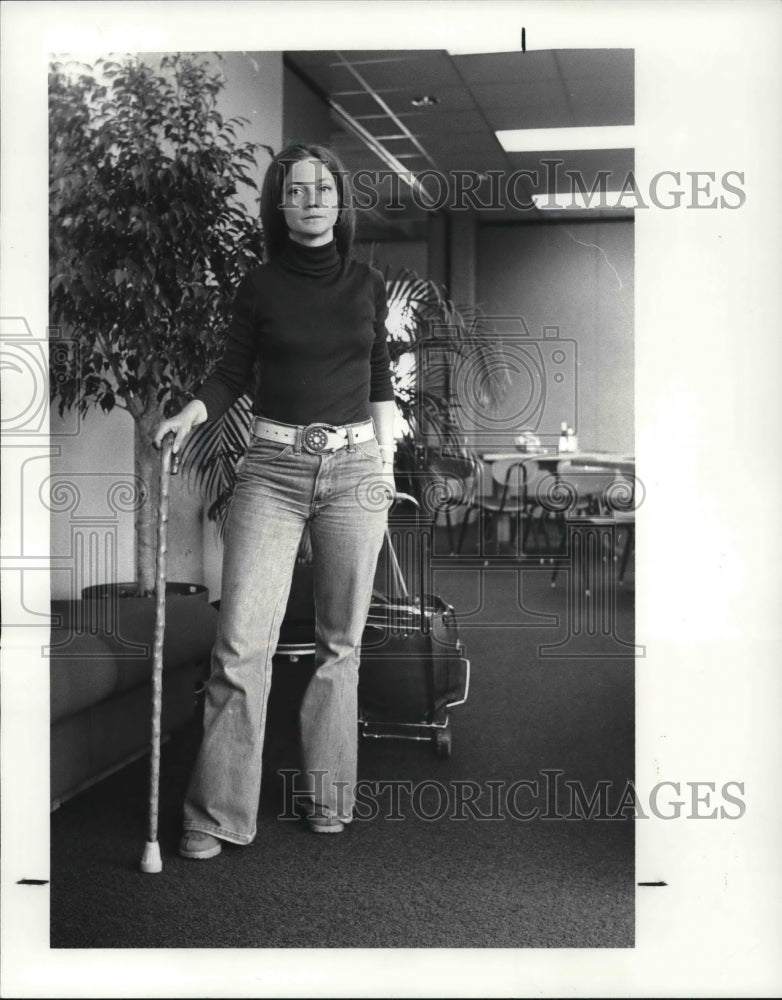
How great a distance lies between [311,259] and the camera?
7.14 feet

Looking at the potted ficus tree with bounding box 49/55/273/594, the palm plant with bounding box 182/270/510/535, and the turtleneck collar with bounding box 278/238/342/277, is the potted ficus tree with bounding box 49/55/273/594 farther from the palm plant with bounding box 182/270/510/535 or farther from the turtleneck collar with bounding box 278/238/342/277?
the turtleneck collar with bounding box 278/238/342/277

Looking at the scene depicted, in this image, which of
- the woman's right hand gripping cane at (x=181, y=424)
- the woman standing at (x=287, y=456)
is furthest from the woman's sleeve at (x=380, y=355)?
the woman's right hand gripping cane at (x=181, y=424)

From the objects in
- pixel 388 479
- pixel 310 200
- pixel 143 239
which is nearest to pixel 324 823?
pixel 388 479

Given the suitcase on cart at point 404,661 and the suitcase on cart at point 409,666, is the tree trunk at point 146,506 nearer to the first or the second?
the suitcase on cart at point 404,661

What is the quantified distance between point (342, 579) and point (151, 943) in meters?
0.82

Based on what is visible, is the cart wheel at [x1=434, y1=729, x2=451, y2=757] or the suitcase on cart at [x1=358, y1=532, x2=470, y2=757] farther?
the suitcase on cart at [x1=358, y1=532, x2=470, y2=757]

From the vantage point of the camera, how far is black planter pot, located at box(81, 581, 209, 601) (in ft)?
8.54

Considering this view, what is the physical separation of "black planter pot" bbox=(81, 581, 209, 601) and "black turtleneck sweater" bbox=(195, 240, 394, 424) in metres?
0.71

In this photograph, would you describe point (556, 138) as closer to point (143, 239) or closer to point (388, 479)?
point (388, 479)

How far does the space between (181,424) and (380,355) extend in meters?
0.50

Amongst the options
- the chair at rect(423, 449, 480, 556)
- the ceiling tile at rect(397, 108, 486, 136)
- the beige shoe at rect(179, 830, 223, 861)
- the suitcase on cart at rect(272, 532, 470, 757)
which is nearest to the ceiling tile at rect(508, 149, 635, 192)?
the ceiling tile at rect(397, 108, 486, 136)

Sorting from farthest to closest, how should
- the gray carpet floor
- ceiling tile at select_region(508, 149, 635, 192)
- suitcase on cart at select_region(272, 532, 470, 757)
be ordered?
suitcase on cart at select_region(272, 532, 470, 757) < ceiling tile at select_region(508, 149, 635, 192) < the gray carpet floor

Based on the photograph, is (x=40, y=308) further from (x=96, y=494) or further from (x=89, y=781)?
(x=89, y=781)

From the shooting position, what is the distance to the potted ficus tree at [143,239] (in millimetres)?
2523
